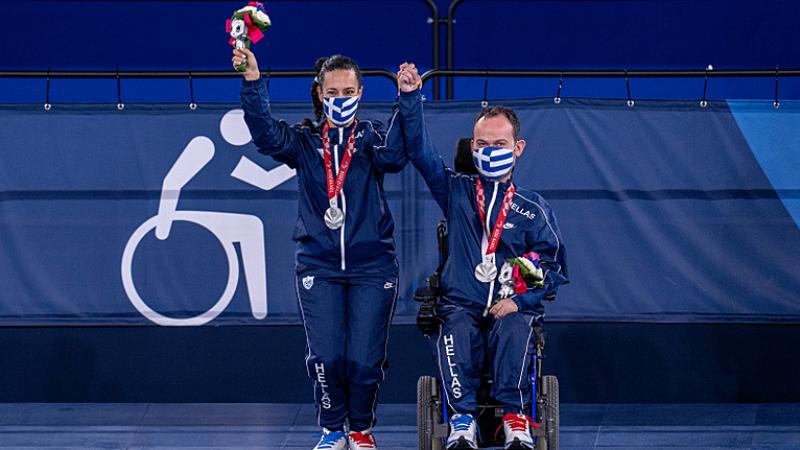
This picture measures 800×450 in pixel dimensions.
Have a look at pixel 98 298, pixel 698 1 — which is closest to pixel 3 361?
pixel 98 298

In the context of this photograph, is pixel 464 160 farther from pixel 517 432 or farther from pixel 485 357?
pixel 517 432

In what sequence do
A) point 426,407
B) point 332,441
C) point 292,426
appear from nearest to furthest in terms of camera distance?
point 426,407
point 332,441
point 292,426

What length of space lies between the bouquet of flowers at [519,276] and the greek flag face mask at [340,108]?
886 mm

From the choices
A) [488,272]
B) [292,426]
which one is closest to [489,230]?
[488,272]

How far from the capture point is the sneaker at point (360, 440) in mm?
5289

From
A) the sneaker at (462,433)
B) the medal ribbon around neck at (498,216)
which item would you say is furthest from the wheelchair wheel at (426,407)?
the medal ribbon around neck at (498,216)

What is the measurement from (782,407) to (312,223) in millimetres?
2839

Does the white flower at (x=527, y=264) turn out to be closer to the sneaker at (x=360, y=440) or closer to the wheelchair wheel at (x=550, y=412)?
the wheelchair wheel at (x=550, y=412)

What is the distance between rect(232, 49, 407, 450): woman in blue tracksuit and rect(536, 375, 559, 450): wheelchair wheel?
688 mm

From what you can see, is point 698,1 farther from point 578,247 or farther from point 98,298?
point 98,298

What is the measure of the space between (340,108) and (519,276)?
3.28ft

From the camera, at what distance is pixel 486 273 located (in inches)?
198

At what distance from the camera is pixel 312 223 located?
17.2 feet

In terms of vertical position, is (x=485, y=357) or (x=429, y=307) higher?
(x=429, y=307)
